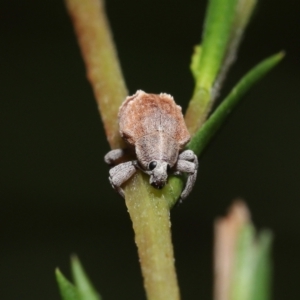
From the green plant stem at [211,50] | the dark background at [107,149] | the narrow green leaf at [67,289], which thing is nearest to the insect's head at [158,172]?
the green plant stem at [211,50]

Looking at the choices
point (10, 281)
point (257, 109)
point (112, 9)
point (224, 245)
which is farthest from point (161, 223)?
point (10, 281)

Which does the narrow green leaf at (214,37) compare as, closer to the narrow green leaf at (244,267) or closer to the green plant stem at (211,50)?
the green plant stem at (211,50)

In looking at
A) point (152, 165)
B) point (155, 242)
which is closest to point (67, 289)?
point (155, 242)

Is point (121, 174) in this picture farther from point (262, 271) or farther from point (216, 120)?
point (262, 271)

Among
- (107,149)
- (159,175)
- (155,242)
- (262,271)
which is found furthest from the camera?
(107,149)

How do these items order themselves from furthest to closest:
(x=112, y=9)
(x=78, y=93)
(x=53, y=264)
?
(x=53, y=264) → (x=78, y=93) → (x=112, y=9)

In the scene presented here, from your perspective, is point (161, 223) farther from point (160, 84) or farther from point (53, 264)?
point (53, 264)

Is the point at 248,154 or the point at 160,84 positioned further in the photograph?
the point at 248,154
